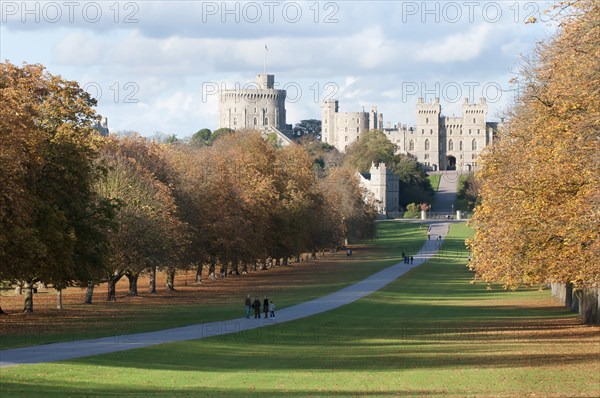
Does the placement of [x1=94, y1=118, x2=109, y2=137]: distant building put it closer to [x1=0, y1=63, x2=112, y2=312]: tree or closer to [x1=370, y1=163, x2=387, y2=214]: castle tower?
[x1=0, y1=63, x2=112, y2=312]: tree

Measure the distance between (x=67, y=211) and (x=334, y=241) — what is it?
210ft

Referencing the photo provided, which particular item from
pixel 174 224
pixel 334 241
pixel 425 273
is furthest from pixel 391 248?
pixel 174 224

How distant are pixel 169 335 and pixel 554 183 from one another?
46.9ft

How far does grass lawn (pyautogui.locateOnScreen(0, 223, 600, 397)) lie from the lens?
2241 centimetres

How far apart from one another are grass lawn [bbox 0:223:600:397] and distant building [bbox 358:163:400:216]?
133236mm

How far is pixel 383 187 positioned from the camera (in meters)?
184

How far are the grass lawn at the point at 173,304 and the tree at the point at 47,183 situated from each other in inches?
82.3

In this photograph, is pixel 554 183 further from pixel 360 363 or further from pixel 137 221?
pixel 137 221

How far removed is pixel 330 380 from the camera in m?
24.6

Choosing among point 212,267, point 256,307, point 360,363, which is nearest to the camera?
point 360,363

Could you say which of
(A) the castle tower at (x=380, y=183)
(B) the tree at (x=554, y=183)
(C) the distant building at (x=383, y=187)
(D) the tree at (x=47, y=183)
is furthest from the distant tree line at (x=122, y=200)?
(C) the distant building at (x=383, y=187)

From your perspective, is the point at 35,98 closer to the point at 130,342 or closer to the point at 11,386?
the point at 130,342

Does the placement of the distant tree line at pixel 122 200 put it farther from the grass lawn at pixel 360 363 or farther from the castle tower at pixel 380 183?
the castle tower at pixel 380 183

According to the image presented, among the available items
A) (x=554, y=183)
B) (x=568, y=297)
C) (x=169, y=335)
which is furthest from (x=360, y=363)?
(x=568, y=297)
